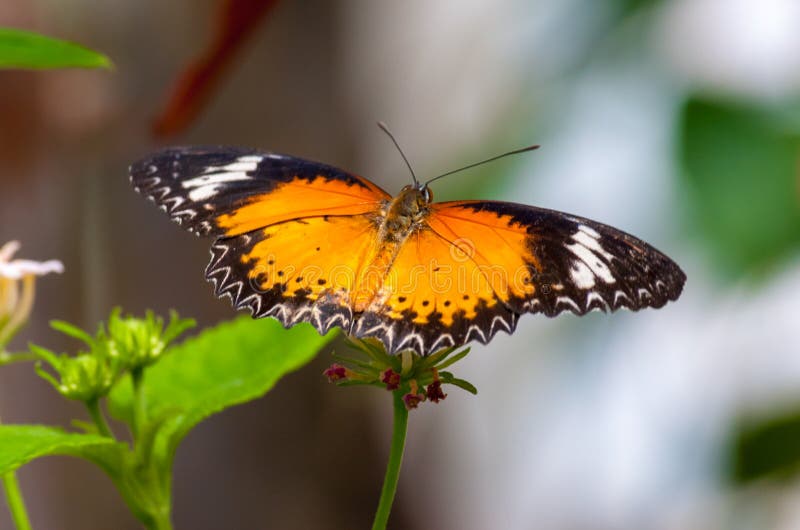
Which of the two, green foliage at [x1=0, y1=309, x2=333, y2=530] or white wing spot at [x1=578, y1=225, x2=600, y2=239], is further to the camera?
white wing spot at [x1=578, y1=225, x2=600, y2=239]

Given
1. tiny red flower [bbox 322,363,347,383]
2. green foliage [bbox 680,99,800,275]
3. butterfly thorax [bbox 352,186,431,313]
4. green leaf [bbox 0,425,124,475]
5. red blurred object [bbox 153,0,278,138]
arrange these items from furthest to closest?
green foliage [bbox 680,99,800,275], red blurred object [bbox 153,0,278,138], butterfly thorax [bbox 352,186,431,313], tiny red flower [bbox 322,363,347,383], green leaf [bbox 0,425,124,475]

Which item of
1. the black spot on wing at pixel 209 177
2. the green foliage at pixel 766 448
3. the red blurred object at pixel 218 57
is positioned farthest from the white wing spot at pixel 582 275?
the green foliage at pixel 766 448

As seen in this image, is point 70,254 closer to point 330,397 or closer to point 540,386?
point 330,397

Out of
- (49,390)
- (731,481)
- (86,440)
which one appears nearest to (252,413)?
(49,390)

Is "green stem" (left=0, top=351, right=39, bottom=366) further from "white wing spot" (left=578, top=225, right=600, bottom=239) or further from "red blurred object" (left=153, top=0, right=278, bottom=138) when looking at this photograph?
"red blurred object" (left=153, top=0, right=278, bottom=138)

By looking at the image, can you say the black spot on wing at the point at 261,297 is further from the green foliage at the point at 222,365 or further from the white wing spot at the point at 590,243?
the white wing spot at the point at 590,243

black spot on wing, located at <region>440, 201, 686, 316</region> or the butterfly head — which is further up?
the butterfly head

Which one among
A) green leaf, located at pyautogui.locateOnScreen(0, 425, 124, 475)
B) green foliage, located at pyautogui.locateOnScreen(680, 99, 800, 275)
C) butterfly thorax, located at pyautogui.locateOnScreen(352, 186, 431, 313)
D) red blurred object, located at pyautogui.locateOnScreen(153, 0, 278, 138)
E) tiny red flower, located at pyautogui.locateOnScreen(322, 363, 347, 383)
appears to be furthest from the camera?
green foliage, located at pyautogui.locateOnScreen(680, 99, 800, 275)

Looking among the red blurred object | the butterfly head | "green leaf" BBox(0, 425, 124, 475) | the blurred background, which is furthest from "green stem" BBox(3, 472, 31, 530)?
the blurred background
